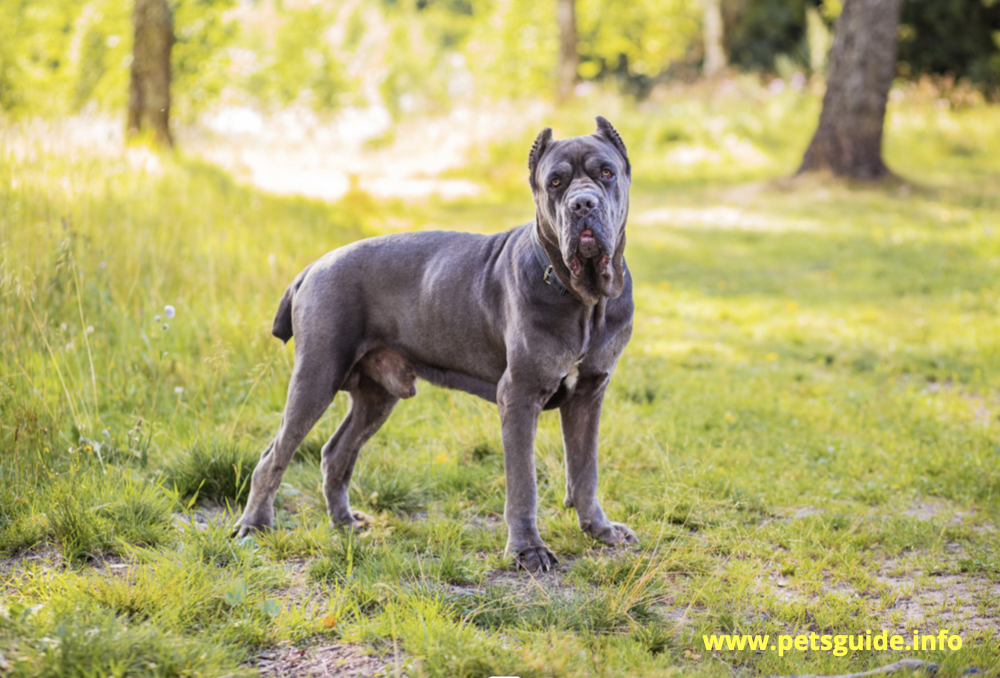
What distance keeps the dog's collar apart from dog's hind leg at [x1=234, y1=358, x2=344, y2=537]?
3.45ft

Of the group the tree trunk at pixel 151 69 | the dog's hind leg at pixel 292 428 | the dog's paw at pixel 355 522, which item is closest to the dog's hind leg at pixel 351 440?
the dog's paw at pixel 355 522

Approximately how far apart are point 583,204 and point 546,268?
404mm

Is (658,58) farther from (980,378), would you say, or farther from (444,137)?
(980,378)

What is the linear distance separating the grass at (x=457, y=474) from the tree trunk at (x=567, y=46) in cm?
1490

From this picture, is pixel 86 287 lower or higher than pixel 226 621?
higher

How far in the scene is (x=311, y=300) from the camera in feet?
12.8

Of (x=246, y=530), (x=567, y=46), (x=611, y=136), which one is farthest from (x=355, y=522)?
(x=567, y=46)

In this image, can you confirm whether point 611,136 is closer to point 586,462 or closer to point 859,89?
point 586,462

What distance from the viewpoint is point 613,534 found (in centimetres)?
394

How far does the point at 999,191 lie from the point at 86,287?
1233cm

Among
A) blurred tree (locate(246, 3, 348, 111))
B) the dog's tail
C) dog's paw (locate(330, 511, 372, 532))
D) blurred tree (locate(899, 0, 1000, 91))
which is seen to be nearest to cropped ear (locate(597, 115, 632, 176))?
the dog's tail

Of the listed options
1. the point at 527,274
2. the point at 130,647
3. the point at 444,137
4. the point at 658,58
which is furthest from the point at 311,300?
the point at 658,58

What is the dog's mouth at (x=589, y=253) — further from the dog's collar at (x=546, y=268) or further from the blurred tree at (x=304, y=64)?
the blurred tree at (x=304, y=64)

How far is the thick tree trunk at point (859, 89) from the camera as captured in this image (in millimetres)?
12375
